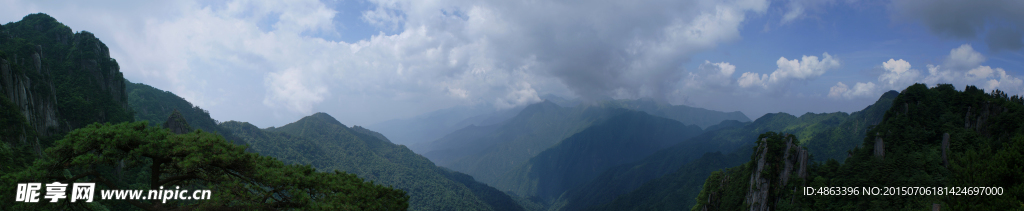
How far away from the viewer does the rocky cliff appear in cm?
3800

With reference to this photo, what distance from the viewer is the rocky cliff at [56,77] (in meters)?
38.0

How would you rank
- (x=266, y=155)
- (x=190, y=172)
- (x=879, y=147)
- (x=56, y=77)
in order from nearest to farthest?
(x=190, y=172), (x=879, y=147), (x=266, y=155), (x=56, y=77)

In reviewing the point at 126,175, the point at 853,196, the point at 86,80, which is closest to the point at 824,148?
the point at 853,196

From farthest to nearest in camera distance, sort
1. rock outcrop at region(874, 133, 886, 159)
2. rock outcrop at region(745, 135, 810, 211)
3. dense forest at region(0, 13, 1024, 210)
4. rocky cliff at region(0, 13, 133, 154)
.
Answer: rock outcrop at region(745, 135, 810, 211) < rock outcrop at region(874, 133, 886, 159) < rocky cliff at region(0, 13, 133, 154) < dense forest at region(0, 13, 1024, 210)

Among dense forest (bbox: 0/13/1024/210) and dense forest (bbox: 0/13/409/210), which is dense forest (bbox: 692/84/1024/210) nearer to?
dense forest (bbox: 0/13/1024/210)

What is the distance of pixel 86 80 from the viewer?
184ft

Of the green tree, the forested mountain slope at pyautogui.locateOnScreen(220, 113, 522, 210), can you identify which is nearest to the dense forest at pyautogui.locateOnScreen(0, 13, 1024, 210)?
the green tree

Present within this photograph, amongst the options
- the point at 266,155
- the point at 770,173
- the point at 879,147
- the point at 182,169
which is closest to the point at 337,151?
the point at 266,155

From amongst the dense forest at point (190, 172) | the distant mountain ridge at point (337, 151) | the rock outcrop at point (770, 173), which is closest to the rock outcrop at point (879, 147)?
the rock outcrop at point (770, 173)

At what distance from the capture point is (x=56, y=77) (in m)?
53.6

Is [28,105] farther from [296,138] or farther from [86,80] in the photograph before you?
[296,138]

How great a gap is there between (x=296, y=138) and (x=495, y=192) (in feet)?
337

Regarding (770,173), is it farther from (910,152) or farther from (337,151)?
(337,151)

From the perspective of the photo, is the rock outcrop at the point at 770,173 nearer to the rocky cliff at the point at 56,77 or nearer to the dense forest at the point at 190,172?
the dense forest at the point at 190,172
